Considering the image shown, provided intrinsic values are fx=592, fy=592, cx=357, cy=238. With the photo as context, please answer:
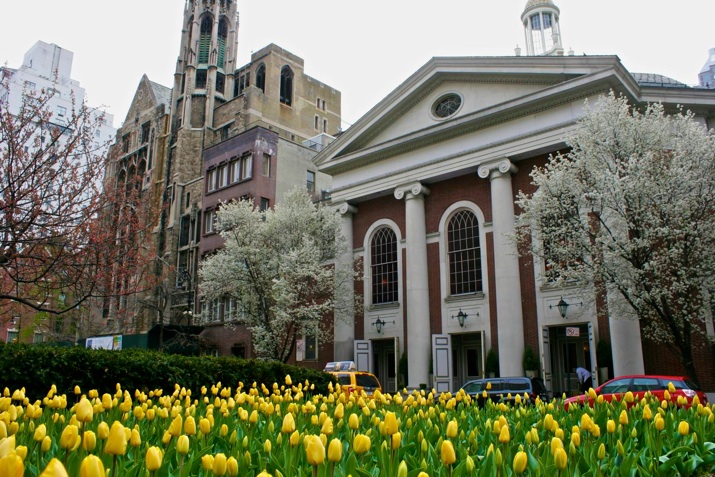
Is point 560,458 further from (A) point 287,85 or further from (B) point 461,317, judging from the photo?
(A) point 287,85

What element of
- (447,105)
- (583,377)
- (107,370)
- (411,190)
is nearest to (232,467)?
(107,370)

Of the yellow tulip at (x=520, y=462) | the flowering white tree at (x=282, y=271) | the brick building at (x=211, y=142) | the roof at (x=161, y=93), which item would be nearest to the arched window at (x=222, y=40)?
the brick building at (x=211, y=142)

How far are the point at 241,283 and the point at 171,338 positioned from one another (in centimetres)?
1634

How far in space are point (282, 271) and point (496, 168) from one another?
1244 centimetres

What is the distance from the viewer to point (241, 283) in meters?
33.5

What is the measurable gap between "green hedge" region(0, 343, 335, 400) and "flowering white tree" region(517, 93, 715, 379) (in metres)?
12.9

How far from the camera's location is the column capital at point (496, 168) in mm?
29438

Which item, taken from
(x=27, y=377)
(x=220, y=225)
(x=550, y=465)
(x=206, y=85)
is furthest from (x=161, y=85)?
(x=550, y=465)

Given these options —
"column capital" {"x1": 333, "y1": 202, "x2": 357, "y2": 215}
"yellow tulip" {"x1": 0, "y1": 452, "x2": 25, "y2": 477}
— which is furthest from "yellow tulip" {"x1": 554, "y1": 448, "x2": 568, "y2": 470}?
"column capital" {"x1": 333, "y1": 202, "x2": 357, "y2": 215}

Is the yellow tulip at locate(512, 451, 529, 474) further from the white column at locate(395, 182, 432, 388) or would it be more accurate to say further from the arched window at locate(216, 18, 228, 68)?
the arched window at locate(216, 18, 228, 68)

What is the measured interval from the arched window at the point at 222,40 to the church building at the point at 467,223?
3859 centimetres

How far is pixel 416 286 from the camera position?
31547 mm

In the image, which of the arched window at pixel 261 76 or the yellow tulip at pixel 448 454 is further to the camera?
the arched window at pixel 261 76

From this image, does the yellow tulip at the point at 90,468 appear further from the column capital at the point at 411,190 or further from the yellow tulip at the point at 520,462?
the column capital at the point at 411,190
